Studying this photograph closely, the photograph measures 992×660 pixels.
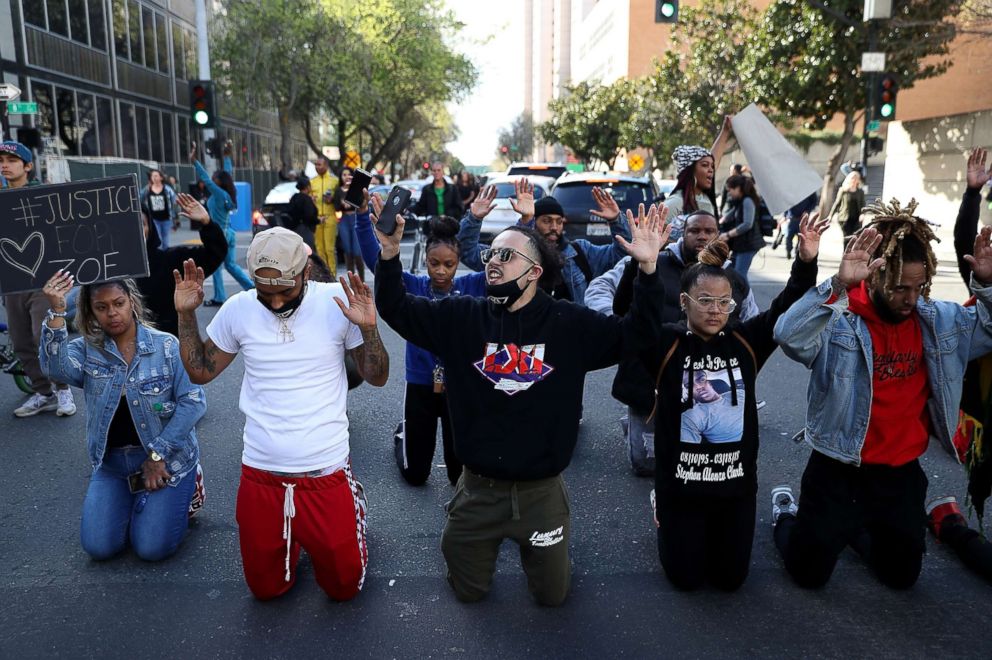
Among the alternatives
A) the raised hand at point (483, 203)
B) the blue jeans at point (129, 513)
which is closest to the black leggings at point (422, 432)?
the raised hand at point (483, 203)

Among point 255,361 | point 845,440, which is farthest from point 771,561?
point 255,361

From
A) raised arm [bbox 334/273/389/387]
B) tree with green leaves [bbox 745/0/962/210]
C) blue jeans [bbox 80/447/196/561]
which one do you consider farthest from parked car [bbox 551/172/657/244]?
raised arm [bbox 334/273/389/387]

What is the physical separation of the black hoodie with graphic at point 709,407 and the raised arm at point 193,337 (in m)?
1.98

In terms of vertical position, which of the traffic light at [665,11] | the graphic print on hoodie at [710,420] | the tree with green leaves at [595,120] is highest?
the tree with green leaves at [595,120]

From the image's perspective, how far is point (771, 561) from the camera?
413 centimetres

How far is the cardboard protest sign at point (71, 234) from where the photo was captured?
14.7 feet

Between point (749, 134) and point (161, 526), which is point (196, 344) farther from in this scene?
point (749, 134)

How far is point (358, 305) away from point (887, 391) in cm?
236

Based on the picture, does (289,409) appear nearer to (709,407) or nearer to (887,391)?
(709,407)

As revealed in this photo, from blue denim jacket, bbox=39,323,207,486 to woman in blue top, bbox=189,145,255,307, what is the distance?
3.00 feet

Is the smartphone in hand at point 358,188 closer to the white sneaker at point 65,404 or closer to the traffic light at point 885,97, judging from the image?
the white sneaker at point 65,404

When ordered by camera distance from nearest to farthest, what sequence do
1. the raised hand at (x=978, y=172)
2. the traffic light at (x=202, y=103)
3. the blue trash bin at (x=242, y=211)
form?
the raised hand at (x=978, y=172)
the traffic light at (x=202, y=103)
the blue trash bin at (x=242, y=211)

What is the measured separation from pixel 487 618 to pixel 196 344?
5.71 feet

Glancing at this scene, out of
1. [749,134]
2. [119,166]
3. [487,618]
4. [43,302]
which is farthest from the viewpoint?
[119,166]
